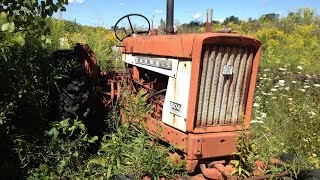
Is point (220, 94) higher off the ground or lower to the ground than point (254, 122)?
higher

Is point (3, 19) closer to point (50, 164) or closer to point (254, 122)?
point (50, 164)

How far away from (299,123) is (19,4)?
4037 millimetres

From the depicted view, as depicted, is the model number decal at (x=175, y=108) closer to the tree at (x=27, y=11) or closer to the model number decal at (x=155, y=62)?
the model number decal at (x=155, y=62)

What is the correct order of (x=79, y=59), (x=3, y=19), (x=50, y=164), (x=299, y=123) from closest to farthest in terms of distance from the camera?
(x=3, y=19)
(x=50, y=164)
(x=79, y=59)
(x=299, y=123)

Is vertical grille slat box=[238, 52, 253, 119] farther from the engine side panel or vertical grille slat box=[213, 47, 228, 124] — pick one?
the engine side panel

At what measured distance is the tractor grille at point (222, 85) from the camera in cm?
366

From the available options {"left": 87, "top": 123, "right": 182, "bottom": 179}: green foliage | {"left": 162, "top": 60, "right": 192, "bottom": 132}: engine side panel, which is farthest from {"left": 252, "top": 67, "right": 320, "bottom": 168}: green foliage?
{"left": 87, "top": 123, "right": 182, "bottom": 179}: green foliage

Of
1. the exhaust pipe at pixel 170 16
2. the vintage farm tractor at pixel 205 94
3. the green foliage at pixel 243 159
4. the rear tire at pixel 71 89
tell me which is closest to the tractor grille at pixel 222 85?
the vintage farm tractor at pixel 205 94

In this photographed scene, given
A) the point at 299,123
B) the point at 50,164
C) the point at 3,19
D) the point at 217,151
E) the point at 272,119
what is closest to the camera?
the point at 3,19

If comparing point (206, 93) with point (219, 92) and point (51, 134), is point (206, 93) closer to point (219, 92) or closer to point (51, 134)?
Result: point (219, 92)

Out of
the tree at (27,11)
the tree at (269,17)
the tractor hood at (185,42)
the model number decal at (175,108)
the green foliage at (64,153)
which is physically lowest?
the green foliage at (64,153)

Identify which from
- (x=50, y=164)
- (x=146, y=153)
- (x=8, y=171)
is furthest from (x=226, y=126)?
(x=8, y=171)

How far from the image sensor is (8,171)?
13.1 feet

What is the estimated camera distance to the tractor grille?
144 inches
